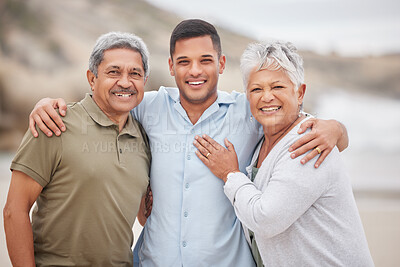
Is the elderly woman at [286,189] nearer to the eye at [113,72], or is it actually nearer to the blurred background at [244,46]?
the eye at [113,72]

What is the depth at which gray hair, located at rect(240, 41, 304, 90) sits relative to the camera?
1676 mm

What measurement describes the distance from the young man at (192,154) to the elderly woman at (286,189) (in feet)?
0.41

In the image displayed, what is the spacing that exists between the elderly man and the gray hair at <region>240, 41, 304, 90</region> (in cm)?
54

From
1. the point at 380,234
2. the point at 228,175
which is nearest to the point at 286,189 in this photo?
the point at 228,175

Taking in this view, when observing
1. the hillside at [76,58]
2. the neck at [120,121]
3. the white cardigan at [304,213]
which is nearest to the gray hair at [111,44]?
the neck at [120,121]

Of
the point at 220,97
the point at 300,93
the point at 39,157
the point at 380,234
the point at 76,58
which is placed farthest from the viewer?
the point at 76,58

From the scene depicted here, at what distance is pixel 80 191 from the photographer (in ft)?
5.54

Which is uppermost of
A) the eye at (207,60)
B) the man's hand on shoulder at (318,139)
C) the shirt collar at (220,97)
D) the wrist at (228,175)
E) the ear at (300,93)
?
the eye at (207,60)

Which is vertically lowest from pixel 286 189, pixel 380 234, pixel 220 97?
pixel 380 234

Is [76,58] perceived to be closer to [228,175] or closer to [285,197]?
[228,175]

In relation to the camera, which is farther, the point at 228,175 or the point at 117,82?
the point at 117,82

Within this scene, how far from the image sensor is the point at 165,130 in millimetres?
1996

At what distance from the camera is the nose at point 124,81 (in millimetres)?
1823

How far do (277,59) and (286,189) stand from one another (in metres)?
0.55
